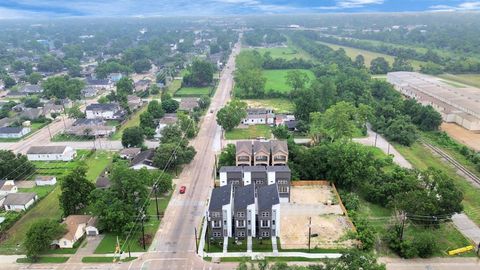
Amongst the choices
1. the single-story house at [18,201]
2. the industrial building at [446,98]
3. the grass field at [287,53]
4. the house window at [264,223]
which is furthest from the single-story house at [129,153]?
the grass field at [287,53]

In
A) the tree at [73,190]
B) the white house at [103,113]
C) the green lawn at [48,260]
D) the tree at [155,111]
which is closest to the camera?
the green lawn at [48,260]

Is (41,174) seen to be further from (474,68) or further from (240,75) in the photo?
(474,68)

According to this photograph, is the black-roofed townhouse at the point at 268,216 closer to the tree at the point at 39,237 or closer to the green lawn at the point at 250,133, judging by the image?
the tree at the point at 39,237

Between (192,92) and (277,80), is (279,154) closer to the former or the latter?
(192,92)

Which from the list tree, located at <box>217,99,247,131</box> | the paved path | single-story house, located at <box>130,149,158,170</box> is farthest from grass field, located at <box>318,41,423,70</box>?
single-story house, located at <box>130,149,158,170</box>

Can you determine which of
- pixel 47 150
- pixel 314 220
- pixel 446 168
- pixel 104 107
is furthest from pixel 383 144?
pixel 104 107

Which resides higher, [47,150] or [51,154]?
[47,150]
